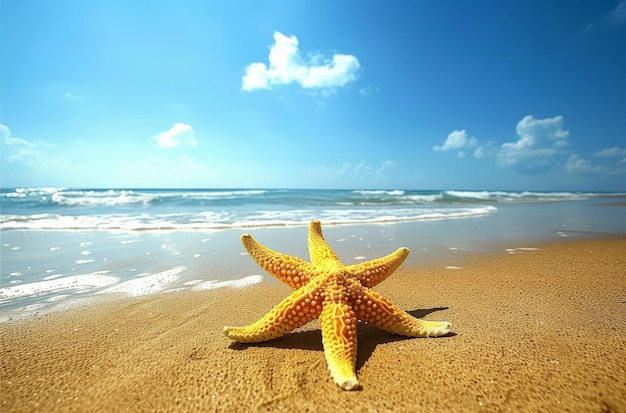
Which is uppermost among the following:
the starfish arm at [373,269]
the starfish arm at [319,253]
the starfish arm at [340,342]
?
the starfish arm at [319,253]

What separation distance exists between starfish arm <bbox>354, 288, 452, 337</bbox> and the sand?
87 millimetres

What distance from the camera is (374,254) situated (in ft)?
20.1

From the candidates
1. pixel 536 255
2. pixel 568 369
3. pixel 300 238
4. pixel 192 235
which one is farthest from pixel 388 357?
pixel 192 235

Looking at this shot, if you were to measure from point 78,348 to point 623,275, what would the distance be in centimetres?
640

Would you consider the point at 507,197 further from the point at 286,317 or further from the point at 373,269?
the point at 286,317

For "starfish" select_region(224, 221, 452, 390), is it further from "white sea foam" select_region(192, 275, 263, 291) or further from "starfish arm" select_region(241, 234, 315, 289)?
"white sea foam" select_region(192, 275, 263, 291)

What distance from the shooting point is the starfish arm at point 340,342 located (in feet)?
6.01

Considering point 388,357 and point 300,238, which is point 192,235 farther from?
point 388,357

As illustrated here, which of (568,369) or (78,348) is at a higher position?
(568,369)

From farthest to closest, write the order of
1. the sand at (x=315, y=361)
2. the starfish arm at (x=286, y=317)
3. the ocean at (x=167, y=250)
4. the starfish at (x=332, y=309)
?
the ocean at (x=167, y=250)
the starfish arm at (x=286, y=317)
the starfish at (x=332, y=309)
the sand at (x=315, y=361)

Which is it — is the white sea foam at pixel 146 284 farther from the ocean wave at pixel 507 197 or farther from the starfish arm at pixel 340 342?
the ocean wave at pixel 507 197

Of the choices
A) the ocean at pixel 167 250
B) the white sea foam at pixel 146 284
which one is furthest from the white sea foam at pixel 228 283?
the white sea foam at pixel 146 284

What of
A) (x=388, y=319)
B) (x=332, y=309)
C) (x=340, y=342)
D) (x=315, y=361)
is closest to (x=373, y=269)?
(x=388, y=319)

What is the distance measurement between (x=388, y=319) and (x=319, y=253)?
0.74m
